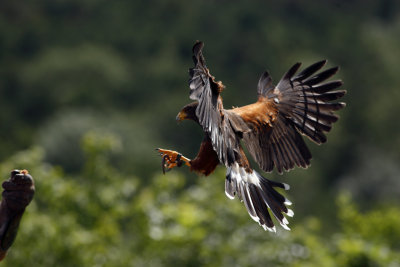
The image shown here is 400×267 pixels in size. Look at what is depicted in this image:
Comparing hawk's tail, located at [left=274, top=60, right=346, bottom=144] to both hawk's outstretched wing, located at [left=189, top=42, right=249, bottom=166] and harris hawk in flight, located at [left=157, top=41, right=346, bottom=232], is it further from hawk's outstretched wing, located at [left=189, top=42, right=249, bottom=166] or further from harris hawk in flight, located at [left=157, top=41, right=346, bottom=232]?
hawk's outstretched wing, located at [left=189, top=42, right=249, bottom=166]

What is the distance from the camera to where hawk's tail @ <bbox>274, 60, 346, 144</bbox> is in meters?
5.41

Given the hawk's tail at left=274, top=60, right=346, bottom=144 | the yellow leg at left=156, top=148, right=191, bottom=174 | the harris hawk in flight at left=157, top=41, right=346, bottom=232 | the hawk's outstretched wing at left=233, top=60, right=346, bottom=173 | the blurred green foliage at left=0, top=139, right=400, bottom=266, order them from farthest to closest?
the blurred green foliage at left=0, top=139, right=400, bottom=266, the hawk's tail at left=274, top=60, right=346, bottom=144, the hawk's outstretched wing at left=233, top=60, right=346, bottom=173, the yellow leg at left=156, top=148, right=191, bottom=174, the harris hawk in flight at left=157, top=41, right=346, bottom=232

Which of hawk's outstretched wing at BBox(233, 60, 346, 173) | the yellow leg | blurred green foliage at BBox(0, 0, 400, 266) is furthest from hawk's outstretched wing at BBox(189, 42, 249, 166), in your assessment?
blurred green foliage at BBox(0, 0, 400, 266)

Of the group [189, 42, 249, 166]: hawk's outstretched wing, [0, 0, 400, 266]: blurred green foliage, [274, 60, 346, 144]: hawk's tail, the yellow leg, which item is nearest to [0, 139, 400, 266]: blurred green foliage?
[274, 60, 346, 144]: hawk's tail

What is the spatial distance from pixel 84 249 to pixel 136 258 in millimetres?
1067

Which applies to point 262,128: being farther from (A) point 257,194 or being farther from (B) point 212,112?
(B) point 212,112

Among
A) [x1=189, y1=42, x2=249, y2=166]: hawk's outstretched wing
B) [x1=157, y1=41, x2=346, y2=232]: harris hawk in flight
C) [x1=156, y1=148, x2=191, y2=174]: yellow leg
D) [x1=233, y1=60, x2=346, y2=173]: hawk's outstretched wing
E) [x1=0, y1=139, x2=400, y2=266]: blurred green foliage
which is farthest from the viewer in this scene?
[x1=0, y1=139, x2=400, y2=266]: blurred green foliage

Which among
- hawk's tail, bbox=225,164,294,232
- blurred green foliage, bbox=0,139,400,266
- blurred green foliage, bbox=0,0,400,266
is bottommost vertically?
hawk's tail, bbox=225,164,294,232

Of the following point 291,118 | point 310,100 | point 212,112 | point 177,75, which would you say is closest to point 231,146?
point 212,112

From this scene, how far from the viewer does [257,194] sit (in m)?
4.72

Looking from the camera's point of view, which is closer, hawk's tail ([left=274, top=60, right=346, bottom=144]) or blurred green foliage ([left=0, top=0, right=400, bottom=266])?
hawk's tail ([left=274, top=60, right=346, bottom=144])

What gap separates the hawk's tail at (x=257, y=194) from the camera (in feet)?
15.1

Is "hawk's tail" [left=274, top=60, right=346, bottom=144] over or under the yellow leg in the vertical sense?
over

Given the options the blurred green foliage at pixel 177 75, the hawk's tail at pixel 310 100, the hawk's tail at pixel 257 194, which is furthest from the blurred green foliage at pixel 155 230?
the blurred green foliage at pixel 177 75
